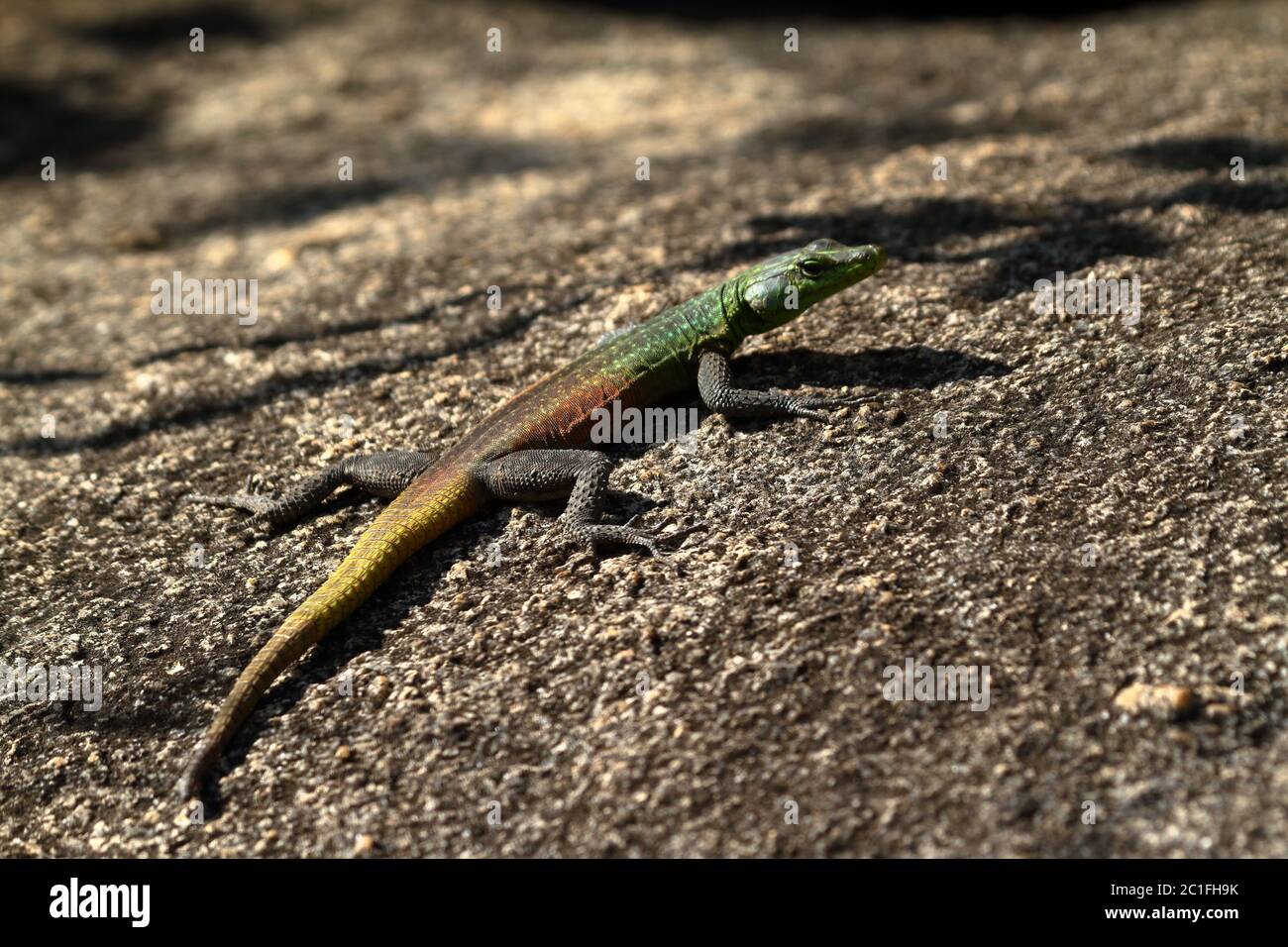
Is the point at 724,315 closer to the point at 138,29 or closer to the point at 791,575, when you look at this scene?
the point at 791,575

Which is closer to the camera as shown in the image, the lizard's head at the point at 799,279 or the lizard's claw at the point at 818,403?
the lizard's claw at the point at 818,403

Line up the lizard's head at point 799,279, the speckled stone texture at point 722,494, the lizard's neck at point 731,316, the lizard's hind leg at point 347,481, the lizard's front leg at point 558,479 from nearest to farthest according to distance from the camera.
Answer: the speckled stone texture at point 722,494 → the lizard's front leg at point 558,479 → the lizard's hind leg at point 347,481 → the lizard's head at point 799,279 → the lizard's neck at point 731,316

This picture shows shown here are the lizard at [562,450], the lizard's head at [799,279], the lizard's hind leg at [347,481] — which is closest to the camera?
the lizard at [562,450]

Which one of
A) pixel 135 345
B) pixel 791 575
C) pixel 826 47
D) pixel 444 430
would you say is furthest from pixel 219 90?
pixel 791 575

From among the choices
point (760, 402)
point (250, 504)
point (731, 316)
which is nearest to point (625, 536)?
point (760, 402)

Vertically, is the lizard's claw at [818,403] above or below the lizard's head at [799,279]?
below

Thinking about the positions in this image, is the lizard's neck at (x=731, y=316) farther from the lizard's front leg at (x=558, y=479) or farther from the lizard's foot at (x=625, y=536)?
the lizard's foot at (x=625, y=536)

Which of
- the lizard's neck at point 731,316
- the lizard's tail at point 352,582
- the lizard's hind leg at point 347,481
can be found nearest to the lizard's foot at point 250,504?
the lizard's hind leg at point 347,481

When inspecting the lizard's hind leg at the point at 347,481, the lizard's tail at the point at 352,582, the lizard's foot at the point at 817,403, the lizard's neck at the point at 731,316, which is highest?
the lizard's neck at the point at 731,316

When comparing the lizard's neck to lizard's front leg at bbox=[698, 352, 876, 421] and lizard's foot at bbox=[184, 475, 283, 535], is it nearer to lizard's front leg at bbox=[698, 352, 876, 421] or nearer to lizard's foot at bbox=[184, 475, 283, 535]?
lizard's front leg at bbox=[698, 352, 876, 421]
